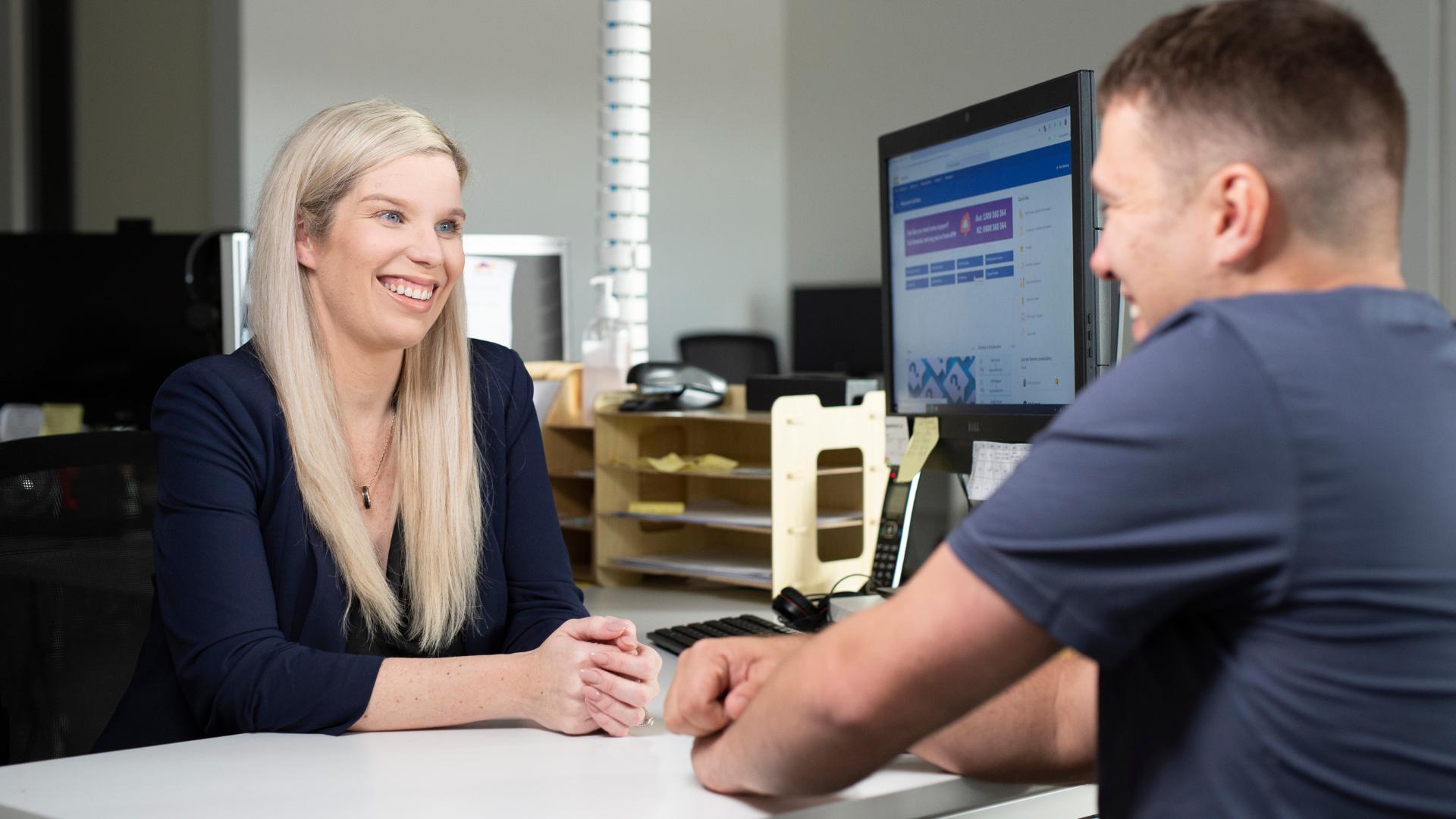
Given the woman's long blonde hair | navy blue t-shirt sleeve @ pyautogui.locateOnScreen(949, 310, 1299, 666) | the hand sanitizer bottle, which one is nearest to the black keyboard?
the woman's long blonde hair

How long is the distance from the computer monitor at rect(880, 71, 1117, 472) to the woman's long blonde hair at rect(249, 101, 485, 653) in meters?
0.61

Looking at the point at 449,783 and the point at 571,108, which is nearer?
the point at 449,783

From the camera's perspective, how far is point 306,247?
1.44 meters

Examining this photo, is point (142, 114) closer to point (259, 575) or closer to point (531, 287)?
point (531, 287)

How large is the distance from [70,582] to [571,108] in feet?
14.9

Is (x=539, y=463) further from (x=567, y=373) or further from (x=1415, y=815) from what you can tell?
(x=1415, y=815)

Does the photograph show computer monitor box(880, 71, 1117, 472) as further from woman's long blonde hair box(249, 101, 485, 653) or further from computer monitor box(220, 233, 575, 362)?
computer monitor box(220, 233, 575, 362)

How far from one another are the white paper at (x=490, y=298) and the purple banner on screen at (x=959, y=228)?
3.19 ft

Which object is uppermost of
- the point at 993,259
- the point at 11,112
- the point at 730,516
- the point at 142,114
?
the point at 11,112

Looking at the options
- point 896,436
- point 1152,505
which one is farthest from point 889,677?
point 896,436

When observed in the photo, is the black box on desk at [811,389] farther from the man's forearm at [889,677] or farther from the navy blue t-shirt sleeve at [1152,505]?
the navy blue t-shirt sleeve at [1152,505]

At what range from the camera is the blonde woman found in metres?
1.14

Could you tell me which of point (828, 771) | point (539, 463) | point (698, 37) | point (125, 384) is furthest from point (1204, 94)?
point (698, 37)

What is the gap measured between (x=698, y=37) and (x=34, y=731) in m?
5.25
